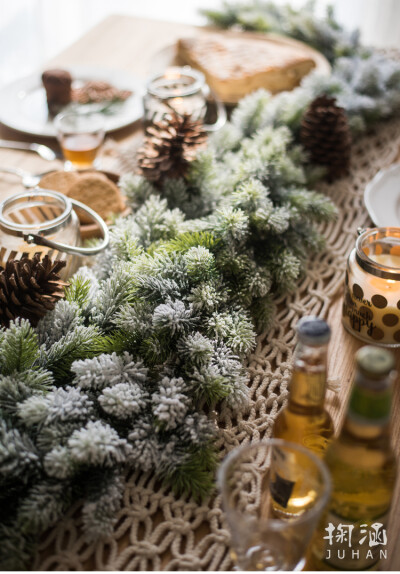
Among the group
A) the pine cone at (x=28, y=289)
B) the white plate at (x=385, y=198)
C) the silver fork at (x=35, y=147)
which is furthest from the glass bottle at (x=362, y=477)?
the silver fork at (x=35, y=147)

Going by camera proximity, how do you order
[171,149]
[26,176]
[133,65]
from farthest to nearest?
[133,65] → [26,176] → [171,149]

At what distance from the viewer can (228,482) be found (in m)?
0.46

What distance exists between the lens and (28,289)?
644 millimetres

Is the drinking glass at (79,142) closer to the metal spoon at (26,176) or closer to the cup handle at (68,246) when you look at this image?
the metal spoon at (26,176)

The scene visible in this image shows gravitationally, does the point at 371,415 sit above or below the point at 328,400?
above

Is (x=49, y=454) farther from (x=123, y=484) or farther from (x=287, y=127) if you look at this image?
(x=287, y=127)

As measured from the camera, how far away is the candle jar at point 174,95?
991mm

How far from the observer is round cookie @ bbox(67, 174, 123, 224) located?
89cm

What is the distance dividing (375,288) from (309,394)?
0.23 m

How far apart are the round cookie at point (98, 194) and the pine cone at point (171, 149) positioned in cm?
6

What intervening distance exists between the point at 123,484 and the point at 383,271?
363mm

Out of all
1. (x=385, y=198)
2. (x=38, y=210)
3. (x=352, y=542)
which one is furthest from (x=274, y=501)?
(x=385, y=198)

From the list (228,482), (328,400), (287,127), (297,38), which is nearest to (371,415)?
(228,482)

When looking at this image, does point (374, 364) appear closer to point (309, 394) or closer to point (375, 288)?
point (309, 394)
